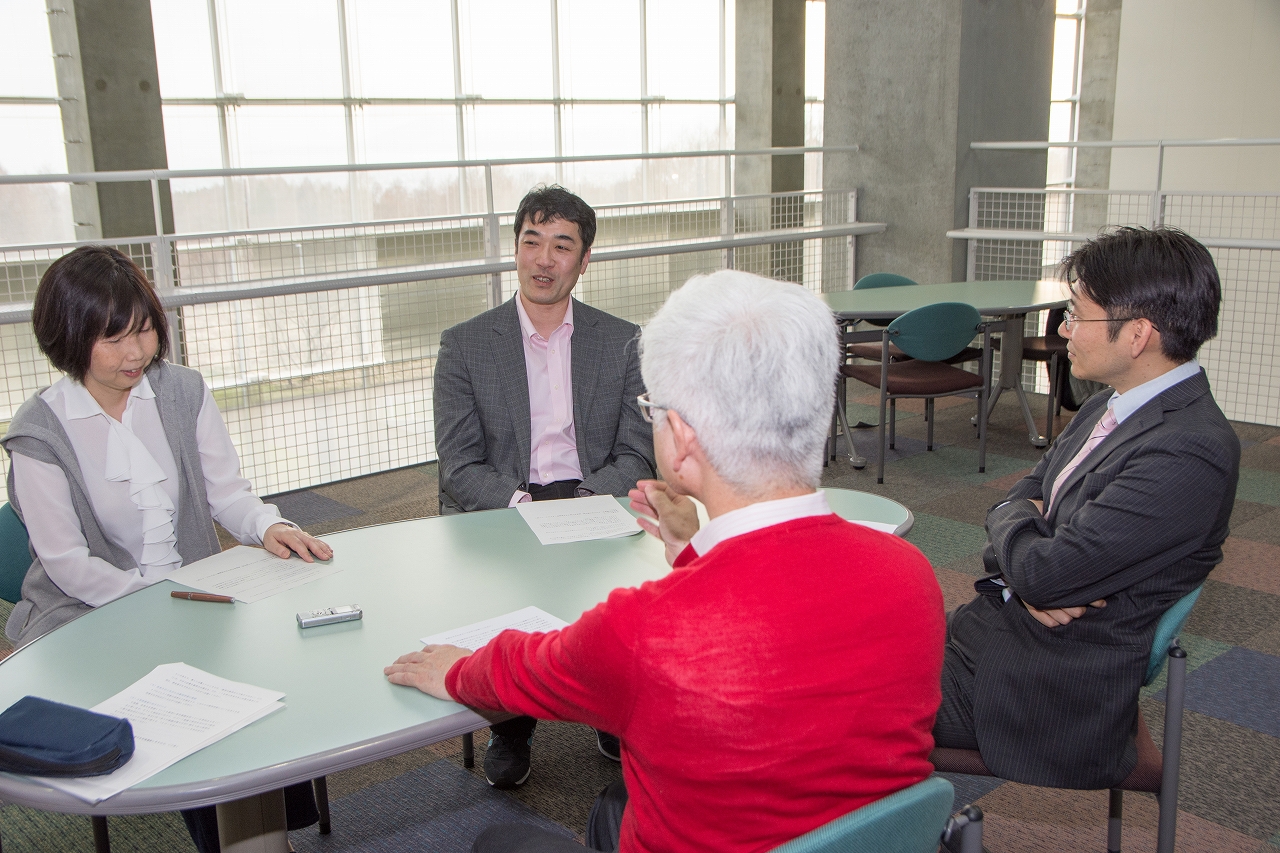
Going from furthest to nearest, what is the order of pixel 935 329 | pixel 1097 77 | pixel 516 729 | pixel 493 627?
pixel 1097 77 → pixel 935 329 → pixel 516 729 → pixel 493 627

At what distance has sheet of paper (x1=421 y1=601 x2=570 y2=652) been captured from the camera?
1521 millimetres

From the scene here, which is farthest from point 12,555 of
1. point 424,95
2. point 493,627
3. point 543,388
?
point 424,95

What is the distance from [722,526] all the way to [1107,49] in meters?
13.4

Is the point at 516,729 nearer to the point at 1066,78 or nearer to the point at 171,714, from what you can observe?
the point at 171,714

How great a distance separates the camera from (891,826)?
0.98 metres

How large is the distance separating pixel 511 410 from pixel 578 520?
650 millimetres

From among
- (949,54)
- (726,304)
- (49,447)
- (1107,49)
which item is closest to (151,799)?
(726,304)

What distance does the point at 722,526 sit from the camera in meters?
1.11

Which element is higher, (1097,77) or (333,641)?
(1097,77)

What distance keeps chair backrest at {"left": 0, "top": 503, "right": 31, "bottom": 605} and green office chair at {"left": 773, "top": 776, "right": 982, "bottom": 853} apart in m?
1.72

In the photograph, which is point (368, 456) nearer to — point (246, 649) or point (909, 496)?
point (909, 496)

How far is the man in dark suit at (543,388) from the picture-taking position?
2.63m

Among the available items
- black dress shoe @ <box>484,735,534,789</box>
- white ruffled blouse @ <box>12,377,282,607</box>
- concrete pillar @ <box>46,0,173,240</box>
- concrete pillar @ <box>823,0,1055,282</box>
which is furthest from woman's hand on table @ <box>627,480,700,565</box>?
concrete pillar @ <box>46,0,173,240</box>

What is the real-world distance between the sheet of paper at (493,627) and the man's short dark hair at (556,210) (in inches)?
53.6
